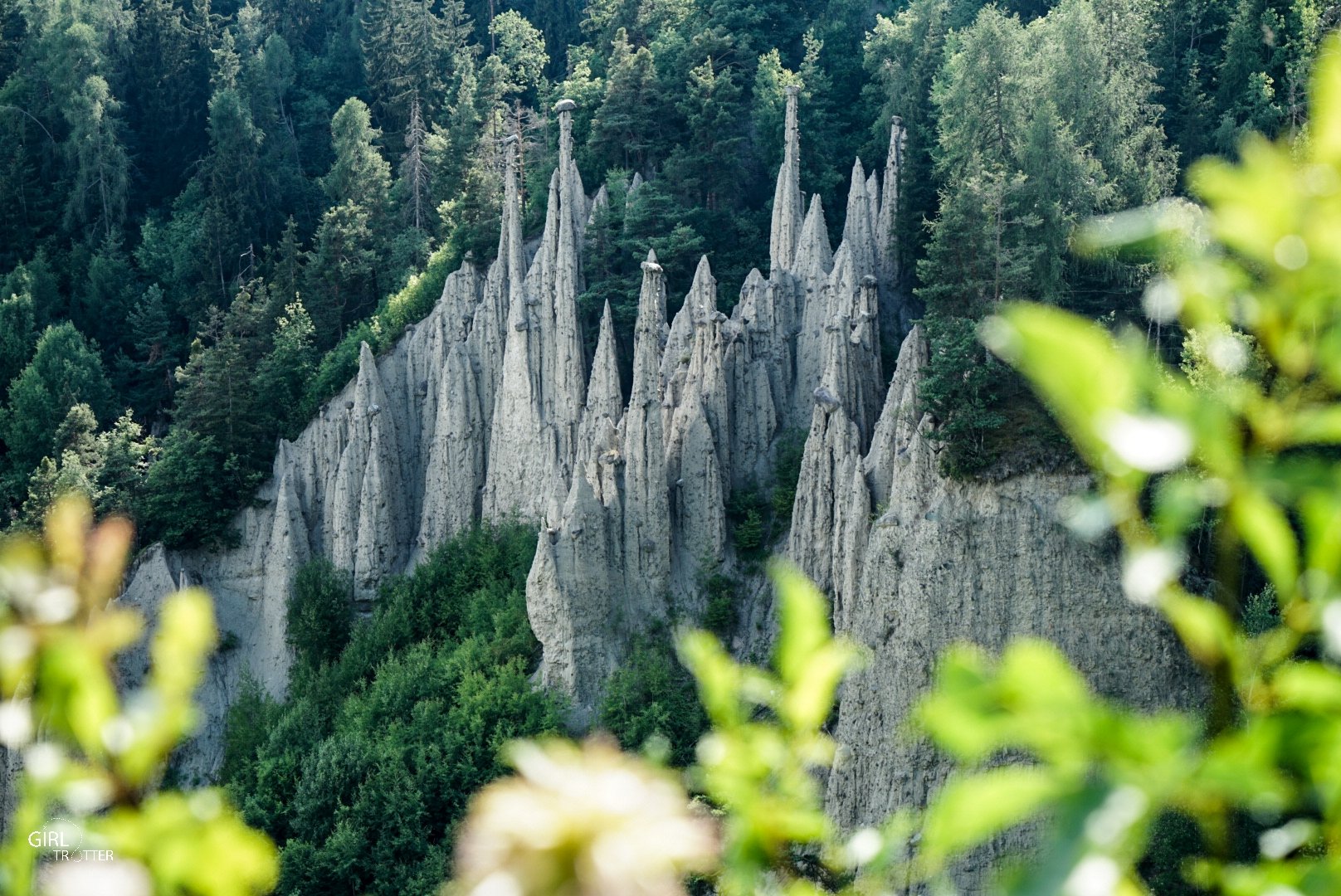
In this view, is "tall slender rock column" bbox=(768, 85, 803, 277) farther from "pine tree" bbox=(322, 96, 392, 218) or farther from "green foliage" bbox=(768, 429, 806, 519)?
"pine tree" bbox=(322, 96, 392, 218)

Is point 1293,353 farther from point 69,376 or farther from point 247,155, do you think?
point 247,155

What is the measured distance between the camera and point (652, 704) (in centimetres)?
2522

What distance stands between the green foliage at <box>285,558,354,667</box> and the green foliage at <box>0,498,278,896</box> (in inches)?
1168

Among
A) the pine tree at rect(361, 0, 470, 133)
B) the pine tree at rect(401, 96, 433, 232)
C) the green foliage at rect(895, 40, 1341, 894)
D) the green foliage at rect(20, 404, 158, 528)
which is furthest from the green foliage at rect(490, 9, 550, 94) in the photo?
the green foliage at rect(895, 40, 1341, 894)

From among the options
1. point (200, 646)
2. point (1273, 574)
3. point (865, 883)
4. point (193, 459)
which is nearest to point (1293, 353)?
point (1273, 574)

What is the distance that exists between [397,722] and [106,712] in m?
25.7

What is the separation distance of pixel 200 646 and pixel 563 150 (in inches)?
1282

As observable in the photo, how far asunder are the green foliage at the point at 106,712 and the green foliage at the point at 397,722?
23.4 m

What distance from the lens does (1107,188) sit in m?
25.9

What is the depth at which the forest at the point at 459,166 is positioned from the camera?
27188mm

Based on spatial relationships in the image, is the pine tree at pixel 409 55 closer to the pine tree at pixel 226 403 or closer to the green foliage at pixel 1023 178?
the pine tree at pixel 226 403

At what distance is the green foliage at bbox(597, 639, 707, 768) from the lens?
24.7 metres

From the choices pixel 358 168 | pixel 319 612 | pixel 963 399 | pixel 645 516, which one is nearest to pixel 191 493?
pixel 319 612

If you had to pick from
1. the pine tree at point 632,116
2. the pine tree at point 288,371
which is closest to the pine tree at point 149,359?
the pine tree at point 288,371
